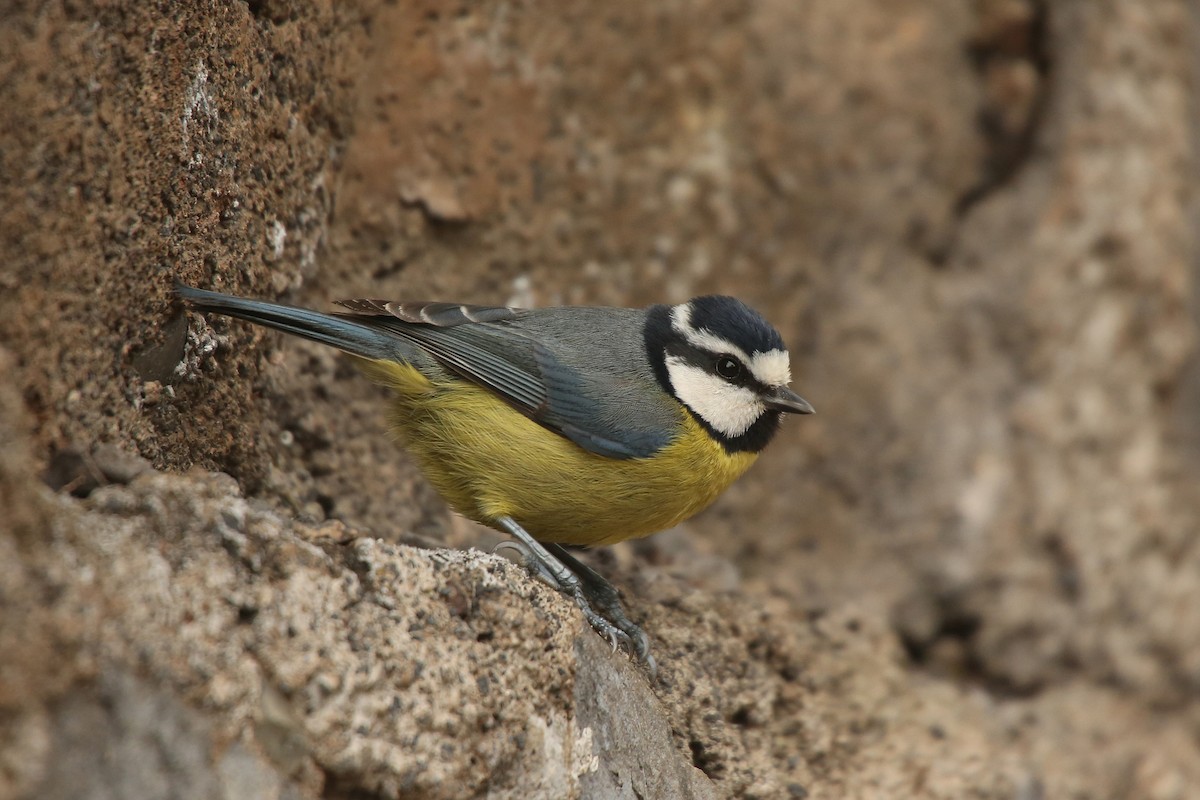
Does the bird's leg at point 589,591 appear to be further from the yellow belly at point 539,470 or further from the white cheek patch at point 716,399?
the white cheek patch at point 716,399

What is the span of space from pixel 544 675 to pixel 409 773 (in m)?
0.51

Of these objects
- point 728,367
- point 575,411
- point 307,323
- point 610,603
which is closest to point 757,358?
point 728,367

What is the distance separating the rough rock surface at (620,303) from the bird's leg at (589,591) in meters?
0.18

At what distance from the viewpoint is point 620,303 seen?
5.68m

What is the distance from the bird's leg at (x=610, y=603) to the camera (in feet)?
12.0

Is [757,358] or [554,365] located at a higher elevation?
[757,358]

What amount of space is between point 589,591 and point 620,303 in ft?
6.97

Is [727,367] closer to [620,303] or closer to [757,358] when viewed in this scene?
[757,358]

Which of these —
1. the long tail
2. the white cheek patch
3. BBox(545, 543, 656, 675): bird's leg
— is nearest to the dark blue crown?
the white cheek patch

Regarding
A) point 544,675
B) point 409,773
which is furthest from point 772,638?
point 409,773

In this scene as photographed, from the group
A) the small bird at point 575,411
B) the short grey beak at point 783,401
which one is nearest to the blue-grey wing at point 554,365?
the small bird at point 575,411

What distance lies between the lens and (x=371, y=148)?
4766mm

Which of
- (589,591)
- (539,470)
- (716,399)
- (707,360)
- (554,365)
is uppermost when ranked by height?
(707,360)

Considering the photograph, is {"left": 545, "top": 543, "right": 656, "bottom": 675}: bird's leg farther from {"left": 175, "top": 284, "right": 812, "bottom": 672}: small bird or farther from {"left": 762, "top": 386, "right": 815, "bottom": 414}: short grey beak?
{"left": 762, "top": 386, "right": 815, "bottom": 414}: short grey beak
